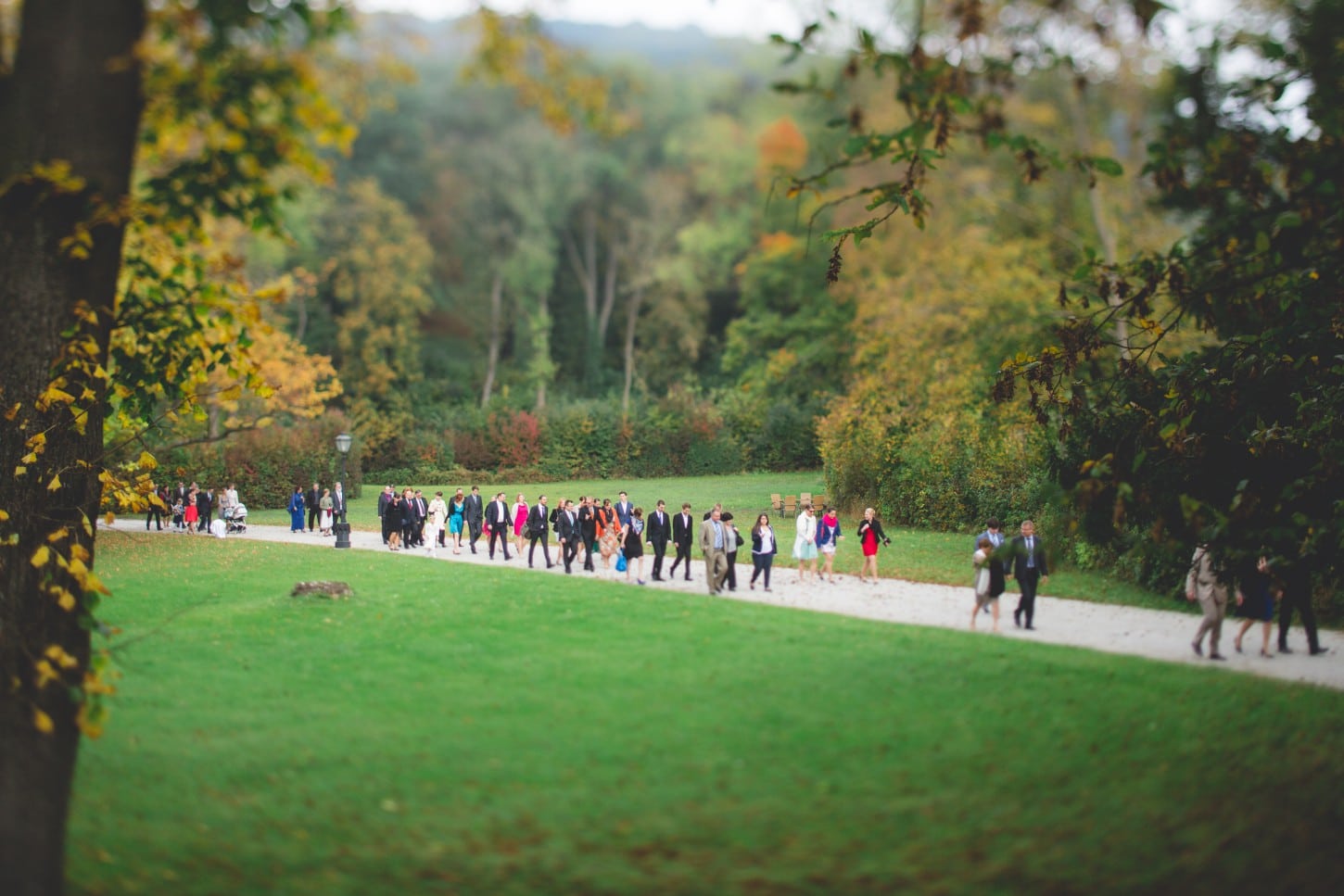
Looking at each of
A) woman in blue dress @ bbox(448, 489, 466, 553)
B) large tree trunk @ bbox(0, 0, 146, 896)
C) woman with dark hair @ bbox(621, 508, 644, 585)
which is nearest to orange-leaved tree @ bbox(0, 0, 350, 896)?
large tree trunk @ bbox(0, 0, 146, 896)

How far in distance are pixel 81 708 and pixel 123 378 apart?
9.38 feet

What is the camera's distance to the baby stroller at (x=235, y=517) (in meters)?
31.4

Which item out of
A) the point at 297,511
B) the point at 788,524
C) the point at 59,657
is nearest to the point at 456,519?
the point at 297,511

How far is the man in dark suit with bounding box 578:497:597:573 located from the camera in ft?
70.6

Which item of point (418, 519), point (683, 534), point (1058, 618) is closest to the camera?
→ point (1058, 618)

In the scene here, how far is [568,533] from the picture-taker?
21641mm

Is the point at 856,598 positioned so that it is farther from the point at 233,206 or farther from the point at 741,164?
the point at 741,164

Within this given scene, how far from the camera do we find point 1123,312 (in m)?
8.67

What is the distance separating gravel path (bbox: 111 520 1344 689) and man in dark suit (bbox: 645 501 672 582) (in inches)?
20.7

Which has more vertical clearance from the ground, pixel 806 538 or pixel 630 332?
pixel 630 332

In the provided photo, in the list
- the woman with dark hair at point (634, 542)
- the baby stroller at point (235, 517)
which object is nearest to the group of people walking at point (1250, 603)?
the woman with dark hair at point (634, 542)

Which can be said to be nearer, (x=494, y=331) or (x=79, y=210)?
(x=79, y=210)

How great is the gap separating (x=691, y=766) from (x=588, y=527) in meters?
13.1

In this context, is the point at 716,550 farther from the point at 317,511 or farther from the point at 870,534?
the point at 317,511
